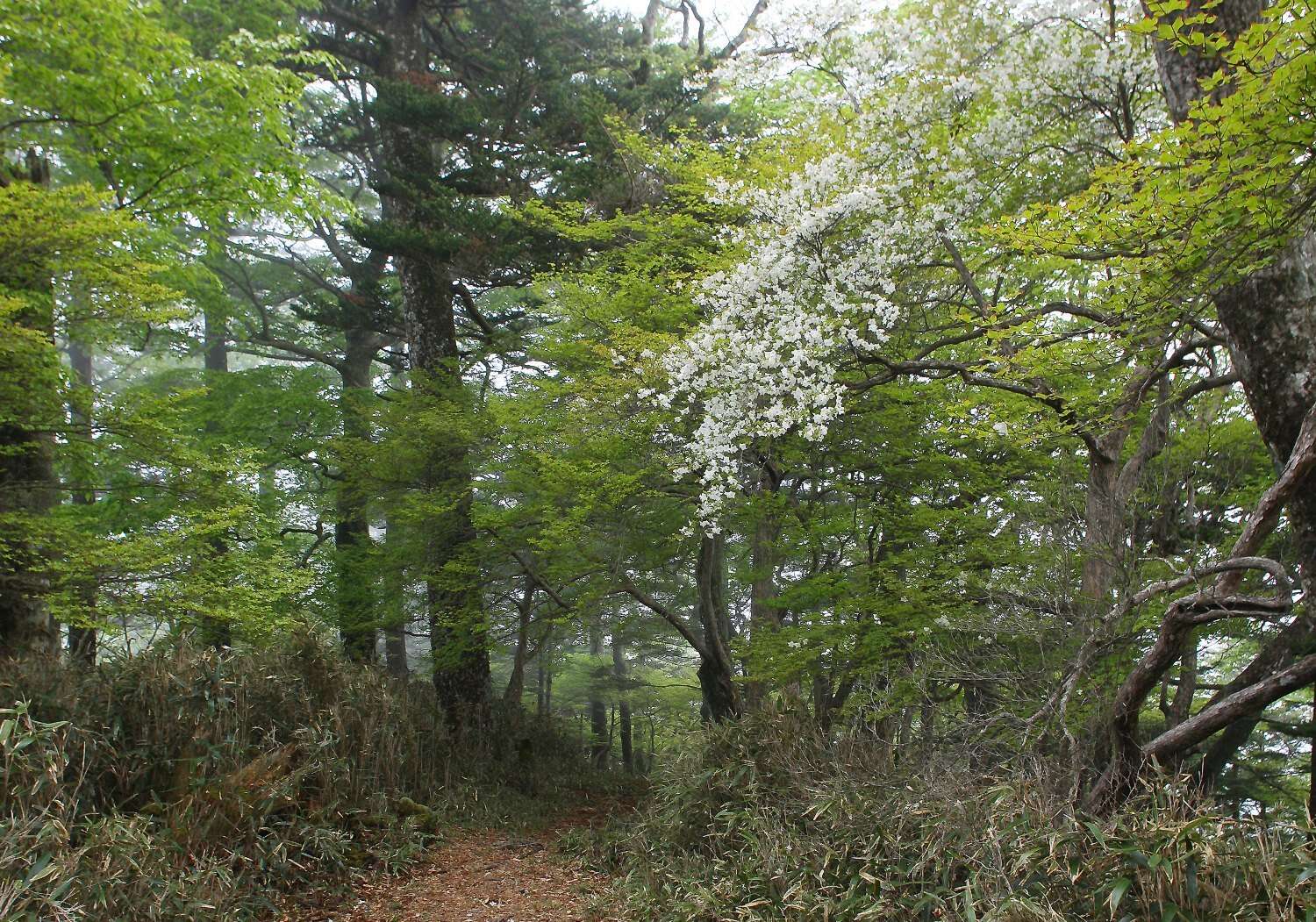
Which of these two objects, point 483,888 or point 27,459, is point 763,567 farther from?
point 27,459

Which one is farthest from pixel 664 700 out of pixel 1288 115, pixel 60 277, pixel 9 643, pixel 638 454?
pixel 1288 115

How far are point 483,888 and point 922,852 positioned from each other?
3.76 metres

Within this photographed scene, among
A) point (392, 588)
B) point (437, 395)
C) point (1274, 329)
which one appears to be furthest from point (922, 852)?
point (437, 395)

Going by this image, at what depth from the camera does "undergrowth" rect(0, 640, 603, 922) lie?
4086 mm

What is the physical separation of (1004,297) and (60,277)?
318 inches

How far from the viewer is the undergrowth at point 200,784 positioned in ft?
13.4

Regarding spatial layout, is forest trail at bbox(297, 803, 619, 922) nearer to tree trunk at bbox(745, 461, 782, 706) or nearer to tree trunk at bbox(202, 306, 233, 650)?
tree trunk at bbox(202, 306, 233, 650)

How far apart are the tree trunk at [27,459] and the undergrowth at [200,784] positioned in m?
0.79

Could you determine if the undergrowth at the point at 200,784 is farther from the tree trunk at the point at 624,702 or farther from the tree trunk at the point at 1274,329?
the tree trunk at the point at 624,702

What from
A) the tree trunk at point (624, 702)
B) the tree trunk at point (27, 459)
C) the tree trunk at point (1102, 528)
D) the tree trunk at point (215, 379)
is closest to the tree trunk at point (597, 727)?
the tree trunk at point (624, 702)

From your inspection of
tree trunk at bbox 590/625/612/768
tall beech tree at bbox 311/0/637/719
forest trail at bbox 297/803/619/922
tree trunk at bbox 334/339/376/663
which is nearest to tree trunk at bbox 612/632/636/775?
tree trunk at bbox 590/625/612/768

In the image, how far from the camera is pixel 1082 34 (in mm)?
5914

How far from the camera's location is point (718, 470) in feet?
24.3

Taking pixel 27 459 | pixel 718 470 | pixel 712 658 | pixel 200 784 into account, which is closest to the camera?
pixel 200 784
